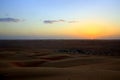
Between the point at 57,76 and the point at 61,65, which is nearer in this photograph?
the point at 57,76

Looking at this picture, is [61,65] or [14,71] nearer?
[14,71]

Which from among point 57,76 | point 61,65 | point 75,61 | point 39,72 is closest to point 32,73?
point 39,72

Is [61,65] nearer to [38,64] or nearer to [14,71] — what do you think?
[38,64]

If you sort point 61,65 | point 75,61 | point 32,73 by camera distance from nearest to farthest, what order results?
point 32,73 → point 61,65 → point 75,61

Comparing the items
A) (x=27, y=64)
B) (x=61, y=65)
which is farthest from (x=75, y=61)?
(x=27, y=64)

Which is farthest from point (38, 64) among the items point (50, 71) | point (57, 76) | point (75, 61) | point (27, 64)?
point (57, 76)

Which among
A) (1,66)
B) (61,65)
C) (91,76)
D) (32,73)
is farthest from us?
(61,65)

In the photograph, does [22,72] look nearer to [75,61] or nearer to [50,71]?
[50,71]

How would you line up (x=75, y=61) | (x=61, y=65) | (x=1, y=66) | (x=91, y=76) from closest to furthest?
(x=91, y=76) → (x=1, y=66) → (x=61, y=65) → (x=75, y=61)

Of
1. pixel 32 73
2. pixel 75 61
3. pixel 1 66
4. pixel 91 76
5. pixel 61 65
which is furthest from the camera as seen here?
pixel 75 61
